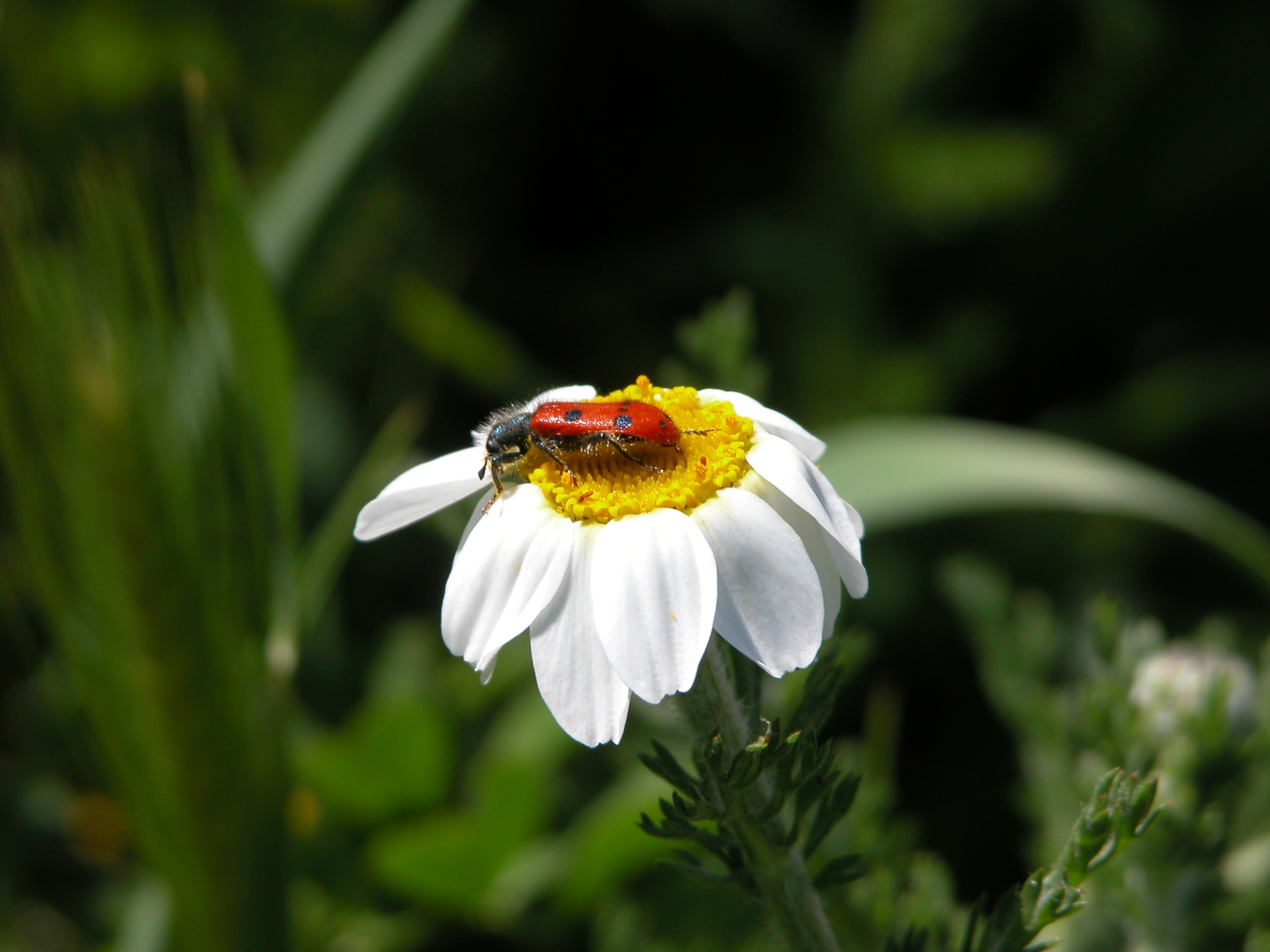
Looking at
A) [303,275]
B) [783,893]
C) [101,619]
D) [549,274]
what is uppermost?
[549,274]

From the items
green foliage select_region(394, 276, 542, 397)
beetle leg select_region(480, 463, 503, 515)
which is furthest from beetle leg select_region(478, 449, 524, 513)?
green foliage select_region(394, 276, 542, 397)

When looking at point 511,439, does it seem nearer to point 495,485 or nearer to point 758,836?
point 495,485

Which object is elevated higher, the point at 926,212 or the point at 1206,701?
the point at 926,212

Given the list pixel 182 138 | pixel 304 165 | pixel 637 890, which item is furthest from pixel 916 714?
pixel 182 138

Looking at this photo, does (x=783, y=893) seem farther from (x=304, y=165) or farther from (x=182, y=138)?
(x=182, y=138)

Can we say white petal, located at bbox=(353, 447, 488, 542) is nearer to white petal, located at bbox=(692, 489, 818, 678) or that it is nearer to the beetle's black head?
the beetle's black head
